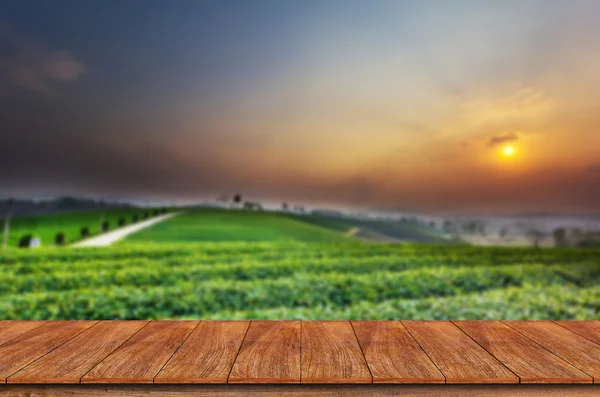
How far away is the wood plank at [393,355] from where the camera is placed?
1283 millimetres

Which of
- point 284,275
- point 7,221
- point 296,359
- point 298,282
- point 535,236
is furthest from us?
point 535,236

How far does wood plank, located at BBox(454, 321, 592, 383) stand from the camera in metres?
1.31

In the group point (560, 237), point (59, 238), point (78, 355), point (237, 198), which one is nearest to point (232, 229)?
point (237, 198)

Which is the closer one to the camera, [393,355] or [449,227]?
[393,355]

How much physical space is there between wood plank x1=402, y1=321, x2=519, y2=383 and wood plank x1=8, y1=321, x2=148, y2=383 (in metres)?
1.02

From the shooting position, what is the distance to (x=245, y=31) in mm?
4977

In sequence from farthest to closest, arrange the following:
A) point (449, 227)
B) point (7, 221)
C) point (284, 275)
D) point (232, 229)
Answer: point (232, 229) < point (449, 227) < point (7, 221) < point (284, 275)

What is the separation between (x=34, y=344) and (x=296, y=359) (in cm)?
90

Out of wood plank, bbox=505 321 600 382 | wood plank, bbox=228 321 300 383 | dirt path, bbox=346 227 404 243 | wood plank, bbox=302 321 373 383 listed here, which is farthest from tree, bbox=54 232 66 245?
wood plank, bbox=505 321 600 382

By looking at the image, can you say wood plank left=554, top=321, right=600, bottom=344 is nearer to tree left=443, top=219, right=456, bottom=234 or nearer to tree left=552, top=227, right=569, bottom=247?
tree left=443, top=219, right=456, bottom=234

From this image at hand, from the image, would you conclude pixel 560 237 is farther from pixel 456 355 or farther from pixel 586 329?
pixel 456 355

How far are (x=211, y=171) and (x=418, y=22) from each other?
2.86 meters

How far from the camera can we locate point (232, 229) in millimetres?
6746

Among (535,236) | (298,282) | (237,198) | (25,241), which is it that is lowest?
(298,282)
